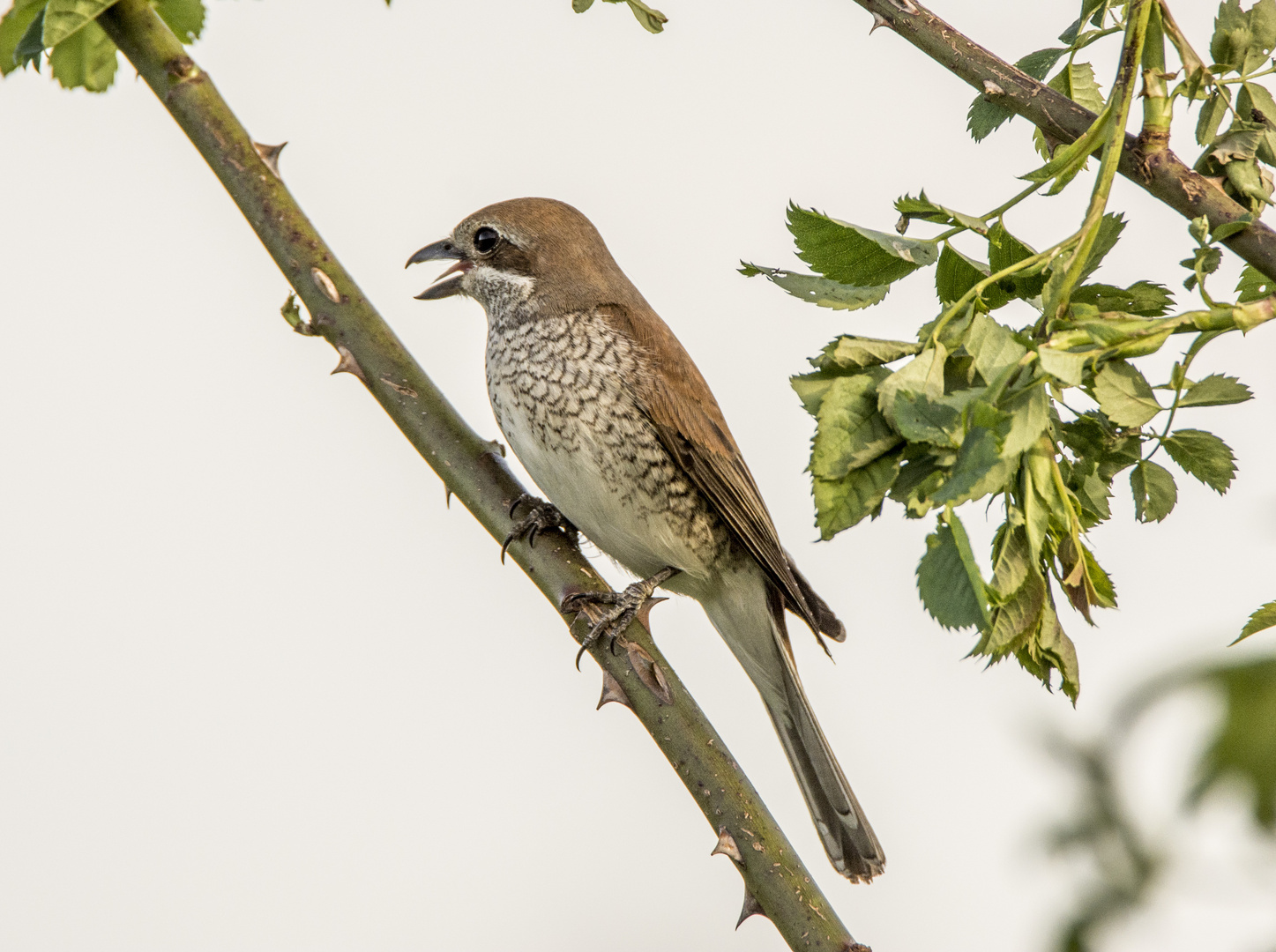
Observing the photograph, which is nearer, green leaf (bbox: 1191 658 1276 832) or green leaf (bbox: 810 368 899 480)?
green leaf (bbox: 1191 658 1276 832)

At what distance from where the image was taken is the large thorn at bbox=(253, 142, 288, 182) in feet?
7.80

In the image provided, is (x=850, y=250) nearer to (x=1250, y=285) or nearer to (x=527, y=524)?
(x=1250, y=285)

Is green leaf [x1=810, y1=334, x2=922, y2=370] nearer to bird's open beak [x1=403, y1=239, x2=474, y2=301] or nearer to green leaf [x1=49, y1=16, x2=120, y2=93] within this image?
green leaf [x1=49, y1=16, x2=120, y2=93]

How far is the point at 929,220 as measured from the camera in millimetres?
1757

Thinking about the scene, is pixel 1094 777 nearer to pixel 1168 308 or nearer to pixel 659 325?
pixel 1168 308

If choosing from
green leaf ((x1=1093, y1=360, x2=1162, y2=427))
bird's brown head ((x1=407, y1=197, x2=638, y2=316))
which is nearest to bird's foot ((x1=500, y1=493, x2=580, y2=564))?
bird's brown head ((x1=407, y1=197, x2=638, y2=316))

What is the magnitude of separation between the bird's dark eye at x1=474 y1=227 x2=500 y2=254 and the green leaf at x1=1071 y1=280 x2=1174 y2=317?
2.60m

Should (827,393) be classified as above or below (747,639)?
below

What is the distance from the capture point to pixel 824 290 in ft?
6.01

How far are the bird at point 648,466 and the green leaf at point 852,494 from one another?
183 cm

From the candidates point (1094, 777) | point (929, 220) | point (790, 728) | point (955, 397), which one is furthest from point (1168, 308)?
point (790, 728)

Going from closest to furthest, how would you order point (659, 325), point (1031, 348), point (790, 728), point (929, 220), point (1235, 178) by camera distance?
point (1031, 348), point (929, 220), point (1235, 178), point (790, 728), point (659, 325)

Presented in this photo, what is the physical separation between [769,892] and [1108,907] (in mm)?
1128

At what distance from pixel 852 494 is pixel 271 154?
1416mm
